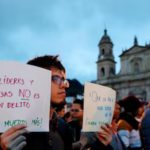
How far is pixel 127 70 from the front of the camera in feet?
146

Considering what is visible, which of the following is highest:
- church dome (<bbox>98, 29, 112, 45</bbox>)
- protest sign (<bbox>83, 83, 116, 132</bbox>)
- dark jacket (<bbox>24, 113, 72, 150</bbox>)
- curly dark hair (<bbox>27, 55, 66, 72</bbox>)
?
church dome (<bbox>98, 29, 112, 45</bbox>)

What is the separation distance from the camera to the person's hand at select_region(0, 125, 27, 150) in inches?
72.7

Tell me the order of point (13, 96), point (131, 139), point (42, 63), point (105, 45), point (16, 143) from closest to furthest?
1. point (16, 143)
2. point (13, 96)
3. point (42, 63)
4. point (131, 139)
5. point (105, 45)

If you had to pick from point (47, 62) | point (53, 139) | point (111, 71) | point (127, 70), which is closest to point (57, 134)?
point (53, 139)

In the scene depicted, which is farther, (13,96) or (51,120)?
(51,120)

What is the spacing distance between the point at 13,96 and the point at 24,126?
0.17m

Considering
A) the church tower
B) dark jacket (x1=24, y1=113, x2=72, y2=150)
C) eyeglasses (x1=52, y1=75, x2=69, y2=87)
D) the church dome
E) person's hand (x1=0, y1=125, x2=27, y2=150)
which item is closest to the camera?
person's hand (x1=0, y1=125, x2=27, y2=150)

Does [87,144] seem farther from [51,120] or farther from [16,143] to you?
[16,143]

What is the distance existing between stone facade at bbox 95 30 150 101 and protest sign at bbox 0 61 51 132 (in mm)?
38139

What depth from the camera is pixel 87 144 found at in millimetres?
3029

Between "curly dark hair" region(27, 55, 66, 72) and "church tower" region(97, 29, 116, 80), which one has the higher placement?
"church tower" region(97, 29, 116, 80)

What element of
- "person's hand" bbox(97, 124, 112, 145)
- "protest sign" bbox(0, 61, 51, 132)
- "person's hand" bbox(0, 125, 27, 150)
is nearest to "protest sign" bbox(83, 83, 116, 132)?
"person's hand" bbox(97, 124, 112, 145)

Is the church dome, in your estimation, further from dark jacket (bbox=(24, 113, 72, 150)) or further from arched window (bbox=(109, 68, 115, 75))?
dark jacket (bbox=(24, 113, 72, 150))

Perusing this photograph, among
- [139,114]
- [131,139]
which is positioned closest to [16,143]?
[131,139]
